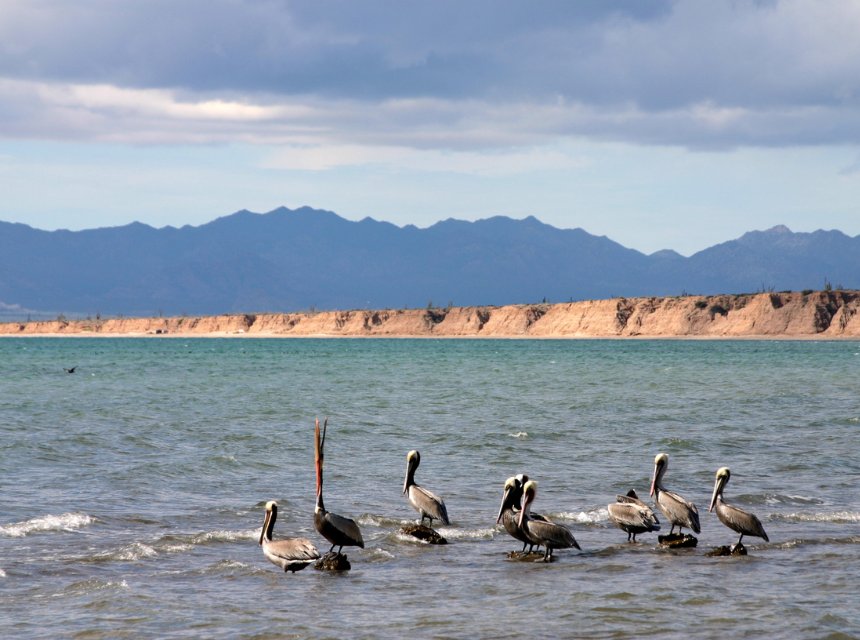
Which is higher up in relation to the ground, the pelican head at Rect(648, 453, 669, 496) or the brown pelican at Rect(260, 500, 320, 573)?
the pelican head at Rect(648, 453, 669, 496)

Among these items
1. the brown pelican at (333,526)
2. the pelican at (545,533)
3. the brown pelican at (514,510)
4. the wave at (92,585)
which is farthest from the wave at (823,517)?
the wave at (92,585)

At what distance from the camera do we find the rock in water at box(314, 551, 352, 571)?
50.0 ft

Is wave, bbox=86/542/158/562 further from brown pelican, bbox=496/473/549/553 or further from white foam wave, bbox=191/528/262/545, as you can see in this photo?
brown pelican, bbox=496/473/549/553

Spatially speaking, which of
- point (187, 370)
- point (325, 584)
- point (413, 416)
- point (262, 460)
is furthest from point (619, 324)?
point (325, 584)

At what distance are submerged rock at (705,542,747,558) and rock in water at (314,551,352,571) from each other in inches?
201

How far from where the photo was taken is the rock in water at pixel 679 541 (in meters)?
16.7

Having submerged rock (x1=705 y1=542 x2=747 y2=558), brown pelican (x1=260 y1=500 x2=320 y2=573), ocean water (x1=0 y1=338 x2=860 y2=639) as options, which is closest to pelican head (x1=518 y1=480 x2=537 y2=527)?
ocean water (x1=0 y1=338 x2=860 y2=639)

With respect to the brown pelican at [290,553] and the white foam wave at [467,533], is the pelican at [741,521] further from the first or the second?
the brown pelican at [290,553]

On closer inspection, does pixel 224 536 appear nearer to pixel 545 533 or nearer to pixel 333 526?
pixel 333 526

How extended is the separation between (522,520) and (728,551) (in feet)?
9.47

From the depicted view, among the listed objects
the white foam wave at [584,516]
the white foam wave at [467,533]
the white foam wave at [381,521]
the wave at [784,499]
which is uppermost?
the wave at [784,499]

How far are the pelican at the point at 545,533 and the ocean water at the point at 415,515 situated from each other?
11.5 inches

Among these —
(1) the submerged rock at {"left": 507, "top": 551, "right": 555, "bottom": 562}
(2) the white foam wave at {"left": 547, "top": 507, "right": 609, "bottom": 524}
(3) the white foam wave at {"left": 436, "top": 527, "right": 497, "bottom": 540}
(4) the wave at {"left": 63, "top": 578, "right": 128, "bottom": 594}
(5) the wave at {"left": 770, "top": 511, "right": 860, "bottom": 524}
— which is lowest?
(3) the white foam wave at {"left": 436, "top": 527, "right": 497, "bottom": 540}

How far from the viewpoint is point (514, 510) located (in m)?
16.7
